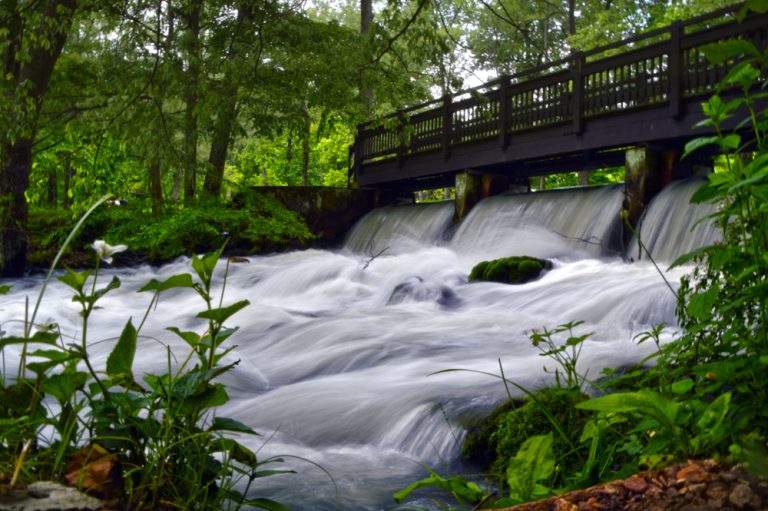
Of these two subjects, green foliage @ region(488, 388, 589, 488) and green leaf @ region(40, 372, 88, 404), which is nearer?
green leaf @ region(40, 372, 88, 404)

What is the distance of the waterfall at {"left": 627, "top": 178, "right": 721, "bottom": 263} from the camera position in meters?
9.84

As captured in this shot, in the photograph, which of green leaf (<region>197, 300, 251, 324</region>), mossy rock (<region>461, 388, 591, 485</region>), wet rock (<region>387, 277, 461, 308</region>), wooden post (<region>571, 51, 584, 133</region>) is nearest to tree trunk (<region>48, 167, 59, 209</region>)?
wet rock (<region>387, 277, 461, 308</region>)

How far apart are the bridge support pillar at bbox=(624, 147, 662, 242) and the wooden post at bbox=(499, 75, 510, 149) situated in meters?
3.00

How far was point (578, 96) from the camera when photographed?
12.7 m

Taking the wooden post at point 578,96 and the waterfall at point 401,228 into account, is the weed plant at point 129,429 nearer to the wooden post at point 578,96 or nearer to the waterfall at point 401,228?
the wooden post at point 578,96

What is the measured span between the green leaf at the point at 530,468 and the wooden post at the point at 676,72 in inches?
398

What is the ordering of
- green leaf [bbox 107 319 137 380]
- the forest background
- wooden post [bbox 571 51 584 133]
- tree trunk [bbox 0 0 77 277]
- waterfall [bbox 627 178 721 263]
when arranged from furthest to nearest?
wooden post [bbox 571 51 584 133] < waterfall [bbox 627 178 721 263] < tree trunk [bbox 0 0 77 277] < the forest background < green leaf [bbox 107 319 137 380]

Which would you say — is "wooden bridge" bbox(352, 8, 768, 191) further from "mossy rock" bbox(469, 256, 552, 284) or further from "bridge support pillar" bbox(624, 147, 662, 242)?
"mossy rock" bbox(469, 256, 552, 284)

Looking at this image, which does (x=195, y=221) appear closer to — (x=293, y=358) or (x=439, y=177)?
(x=439, y=177)

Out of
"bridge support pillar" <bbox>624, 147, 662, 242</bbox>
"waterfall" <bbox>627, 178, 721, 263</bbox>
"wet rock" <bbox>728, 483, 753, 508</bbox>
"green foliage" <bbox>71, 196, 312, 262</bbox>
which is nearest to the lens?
"wet rock" <bbox>728, 483, 753, 508</bbox>

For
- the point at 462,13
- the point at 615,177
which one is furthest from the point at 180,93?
the point at 462,13

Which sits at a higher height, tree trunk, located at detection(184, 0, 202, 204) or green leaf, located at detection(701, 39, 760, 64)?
tree trunk, located at detection(184, 0, 202, 204)

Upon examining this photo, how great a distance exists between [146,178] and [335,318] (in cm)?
1245

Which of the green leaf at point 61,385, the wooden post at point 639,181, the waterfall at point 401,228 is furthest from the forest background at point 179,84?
the green leaf at point 61,385
